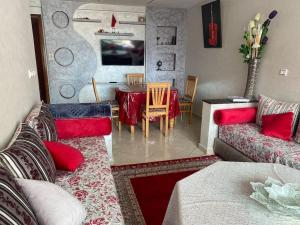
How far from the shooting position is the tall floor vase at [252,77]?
10.00 ft

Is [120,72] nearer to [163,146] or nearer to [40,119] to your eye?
[163,146]

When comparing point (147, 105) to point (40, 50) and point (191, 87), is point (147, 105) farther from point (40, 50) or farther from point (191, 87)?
point (40, 50)

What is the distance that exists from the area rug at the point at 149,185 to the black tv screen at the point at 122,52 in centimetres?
313

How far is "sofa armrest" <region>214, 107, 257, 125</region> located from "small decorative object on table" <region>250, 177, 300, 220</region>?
1638 millimetres

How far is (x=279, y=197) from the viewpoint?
1208mm

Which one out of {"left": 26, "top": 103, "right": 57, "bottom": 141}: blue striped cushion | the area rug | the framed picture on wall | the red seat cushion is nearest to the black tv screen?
the framed picture on wall

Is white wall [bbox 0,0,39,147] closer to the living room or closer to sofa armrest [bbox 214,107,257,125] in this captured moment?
the living room

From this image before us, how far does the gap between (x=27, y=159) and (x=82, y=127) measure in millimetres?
1208

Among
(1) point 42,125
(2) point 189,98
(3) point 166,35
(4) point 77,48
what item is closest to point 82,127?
(1) point 42,125

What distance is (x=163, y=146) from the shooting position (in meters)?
3.37

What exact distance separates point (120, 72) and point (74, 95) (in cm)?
122

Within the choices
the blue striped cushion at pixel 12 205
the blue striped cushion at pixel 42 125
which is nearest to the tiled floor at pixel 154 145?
the blue striped cushion at pixel 42 125

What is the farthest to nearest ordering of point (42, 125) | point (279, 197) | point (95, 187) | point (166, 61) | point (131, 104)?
point (166, 61), point (131, 104), point (42, 125), point (95, 187), point (279, 197)

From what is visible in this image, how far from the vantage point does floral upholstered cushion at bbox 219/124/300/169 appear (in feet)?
6.86
